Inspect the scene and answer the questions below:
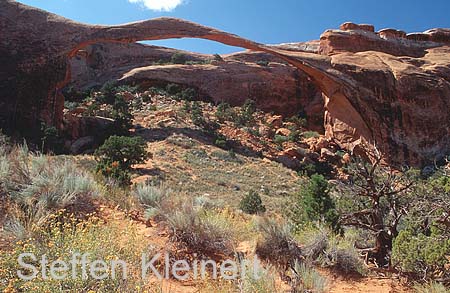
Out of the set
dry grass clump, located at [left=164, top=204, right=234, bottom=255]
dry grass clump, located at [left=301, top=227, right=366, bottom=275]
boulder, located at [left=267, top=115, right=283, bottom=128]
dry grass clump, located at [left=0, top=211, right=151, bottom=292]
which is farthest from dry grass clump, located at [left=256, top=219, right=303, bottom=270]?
boulder, located at [left=267, top=115, right=283, bottom=128]

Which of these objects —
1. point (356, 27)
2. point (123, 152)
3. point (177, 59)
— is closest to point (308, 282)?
point (123, 152)

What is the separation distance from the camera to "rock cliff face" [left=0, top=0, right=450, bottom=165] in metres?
15.0

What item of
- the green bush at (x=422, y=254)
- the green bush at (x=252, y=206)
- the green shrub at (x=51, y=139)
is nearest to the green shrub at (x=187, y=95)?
the green shrub at (x=51, y=139)

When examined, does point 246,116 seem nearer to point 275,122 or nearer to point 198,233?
point 275,122

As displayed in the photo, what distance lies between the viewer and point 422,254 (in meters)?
3.59

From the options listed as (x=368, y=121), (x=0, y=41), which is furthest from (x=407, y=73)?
(x=0, y=41)

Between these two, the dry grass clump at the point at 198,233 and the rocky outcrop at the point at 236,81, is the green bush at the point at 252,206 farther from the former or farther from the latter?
the rocky outcrop at the point at 236,81

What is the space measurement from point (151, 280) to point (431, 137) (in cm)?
1904

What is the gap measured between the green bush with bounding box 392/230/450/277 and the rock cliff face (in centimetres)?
1449

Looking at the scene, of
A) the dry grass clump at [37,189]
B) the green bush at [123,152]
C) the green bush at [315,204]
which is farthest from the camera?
the green bush at [123,152]

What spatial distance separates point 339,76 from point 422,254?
15898 mm

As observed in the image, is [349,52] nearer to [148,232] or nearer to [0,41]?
[0,41]

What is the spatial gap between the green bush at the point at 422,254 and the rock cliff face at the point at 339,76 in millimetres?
14491

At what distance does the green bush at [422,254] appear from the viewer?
350 centimetres
